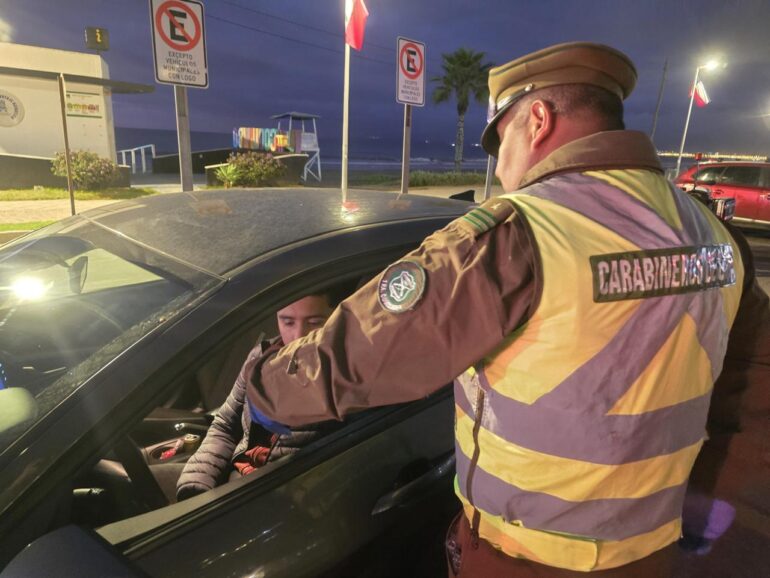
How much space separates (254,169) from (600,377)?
15.0 m

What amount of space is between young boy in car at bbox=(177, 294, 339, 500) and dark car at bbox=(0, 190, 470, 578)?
82 millimetres

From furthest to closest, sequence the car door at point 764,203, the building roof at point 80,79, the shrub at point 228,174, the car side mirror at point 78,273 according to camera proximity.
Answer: the shrub at point 228,174 → the car door at point 764,203 → the building roof at point 80,79 → the car side mirror at point 78,273

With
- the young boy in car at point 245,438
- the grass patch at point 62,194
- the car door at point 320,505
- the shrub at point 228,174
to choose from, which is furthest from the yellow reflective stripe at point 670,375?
the shrub at point 228,174

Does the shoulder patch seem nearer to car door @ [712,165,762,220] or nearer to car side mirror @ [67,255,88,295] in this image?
car side mirror @ [67,255,88,295]

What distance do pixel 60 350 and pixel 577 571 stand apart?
164 cm

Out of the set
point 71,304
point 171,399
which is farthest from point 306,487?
point 71,304

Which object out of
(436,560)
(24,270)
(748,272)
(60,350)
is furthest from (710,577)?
(24,270)

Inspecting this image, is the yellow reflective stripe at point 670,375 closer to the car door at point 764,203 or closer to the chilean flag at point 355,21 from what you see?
the chilean flag at point 355,21

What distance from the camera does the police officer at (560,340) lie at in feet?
3.29

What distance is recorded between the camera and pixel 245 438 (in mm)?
1842

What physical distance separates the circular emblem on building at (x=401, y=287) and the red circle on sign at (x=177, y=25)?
5165mm

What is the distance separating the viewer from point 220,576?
1.24m

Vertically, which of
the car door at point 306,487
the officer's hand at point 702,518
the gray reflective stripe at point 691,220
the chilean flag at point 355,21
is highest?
the chilean flag at point 355,21

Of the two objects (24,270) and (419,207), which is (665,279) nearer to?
(419,207)
